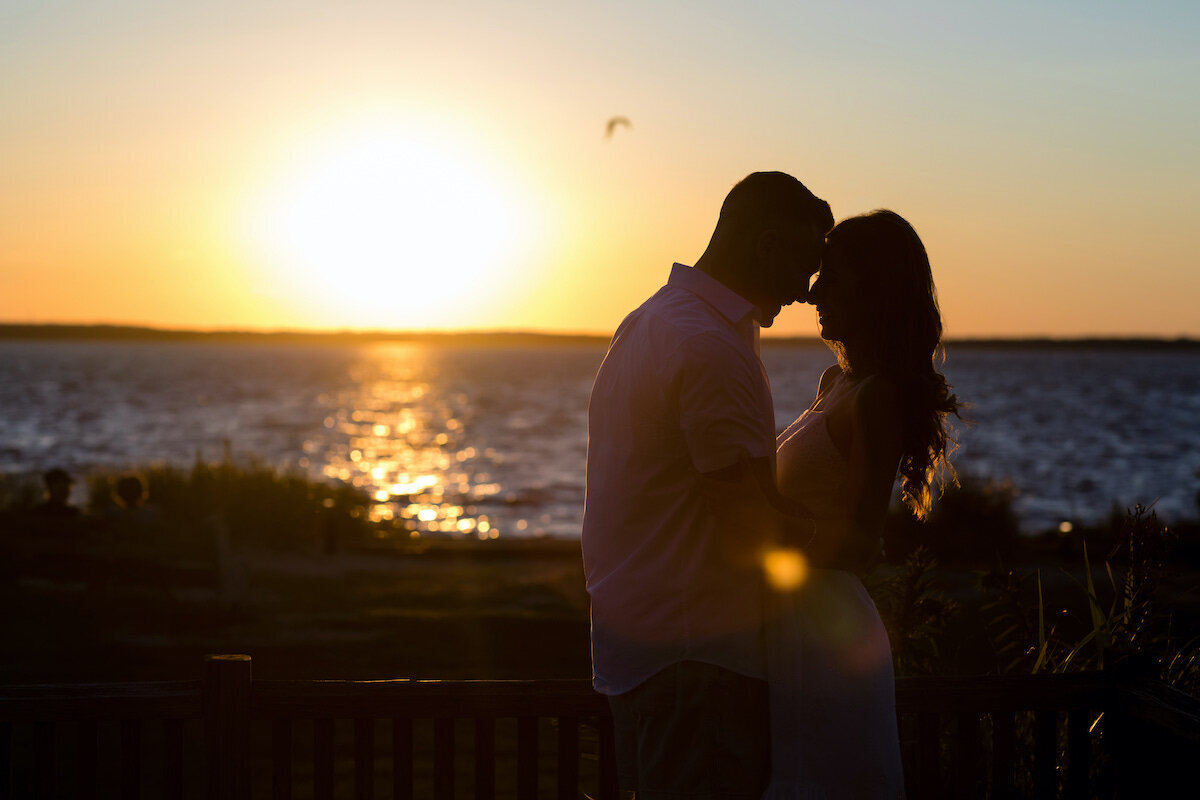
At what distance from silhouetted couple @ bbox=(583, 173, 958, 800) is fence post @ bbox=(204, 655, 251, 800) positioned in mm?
1336

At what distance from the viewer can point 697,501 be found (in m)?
2.60

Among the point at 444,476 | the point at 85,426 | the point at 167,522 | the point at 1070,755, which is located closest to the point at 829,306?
the point at 1070,755

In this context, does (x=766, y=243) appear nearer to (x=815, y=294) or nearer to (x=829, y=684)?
(x=815, y=294)

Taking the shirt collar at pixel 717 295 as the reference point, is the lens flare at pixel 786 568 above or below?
below

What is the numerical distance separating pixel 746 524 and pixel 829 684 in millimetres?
501

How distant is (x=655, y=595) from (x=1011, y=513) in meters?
15.1

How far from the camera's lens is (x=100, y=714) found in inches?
141

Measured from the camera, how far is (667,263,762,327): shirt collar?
2617 mm

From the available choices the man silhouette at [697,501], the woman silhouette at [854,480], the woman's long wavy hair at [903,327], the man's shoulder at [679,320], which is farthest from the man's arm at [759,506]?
the woman's long wavy hair at [903,327]

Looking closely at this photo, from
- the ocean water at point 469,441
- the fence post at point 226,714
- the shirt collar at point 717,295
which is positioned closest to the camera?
the shirt collar at point 717,295

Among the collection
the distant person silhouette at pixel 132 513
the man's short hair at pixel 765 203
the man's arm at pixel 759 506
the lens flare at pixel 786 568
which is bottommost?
the distant person silhouette at pixel 132 513

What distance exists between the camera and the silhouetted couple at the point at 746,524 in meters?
2.54

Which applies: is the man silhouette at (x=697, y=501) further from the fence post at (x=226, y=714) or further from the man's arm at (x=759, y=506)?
the fence post at (x=226, y=714)

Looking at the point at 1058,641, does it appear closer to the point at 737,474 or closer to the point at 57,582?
the point at 737,474
